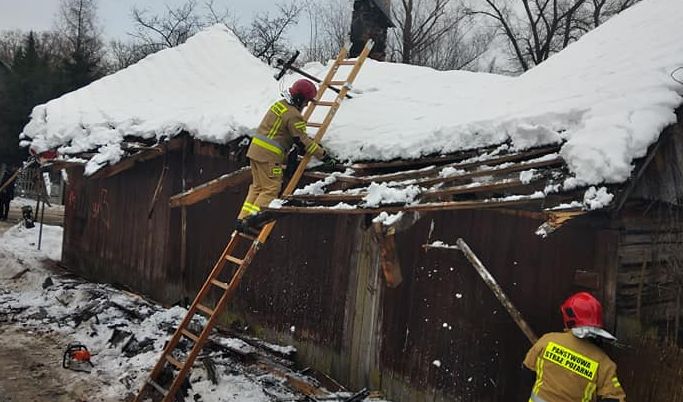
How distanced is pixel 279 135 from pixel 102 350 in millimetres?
4238

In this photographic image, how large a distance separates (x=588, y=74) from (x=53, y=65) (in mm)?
38960

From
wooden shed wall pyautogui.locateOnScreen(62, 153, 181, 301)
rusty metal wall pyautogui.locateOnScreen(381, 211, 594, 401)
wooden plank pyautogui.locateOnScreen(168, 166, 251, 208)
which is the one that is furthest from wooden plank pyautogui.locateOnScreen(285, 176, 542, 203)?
wooden shed wall pyautogui.locateOnScreen(62, 153, 181, 301)

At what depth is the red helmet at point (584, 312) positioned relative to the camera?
3.90 m

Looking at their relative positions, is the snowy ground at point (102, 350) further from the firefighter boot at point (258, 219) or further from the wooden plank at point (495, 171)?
the wooden plank at point (495, 171)

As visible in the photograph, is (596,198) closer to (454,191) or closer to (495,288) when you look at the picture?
(454,191)

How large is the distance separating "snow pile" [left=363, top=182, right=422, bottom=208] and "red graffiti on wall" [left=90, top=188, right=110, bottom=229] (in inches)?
329

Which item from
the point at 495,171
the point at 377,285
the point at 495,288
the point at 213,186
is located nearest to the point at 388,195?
the point at 495,171

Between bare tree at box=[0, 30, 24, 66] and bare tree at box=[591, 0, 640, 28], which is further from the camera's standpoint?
bare tree at box=[0, 30, 24, 66]

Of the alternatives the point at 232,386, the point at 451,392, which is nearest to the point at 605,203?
the point at 451,392

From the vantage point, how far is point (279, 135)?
647 centimetres

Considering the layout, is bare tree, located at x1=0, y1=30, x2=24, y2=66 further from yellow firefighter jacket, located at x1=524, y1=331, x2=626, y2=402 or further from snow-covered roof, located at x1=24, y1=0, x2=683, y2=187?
yellow firefighter jacket, located at x1=524, y1=331, x2=626, y2=402

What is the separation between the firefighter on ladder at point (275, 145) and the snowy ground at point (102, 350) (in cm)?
202

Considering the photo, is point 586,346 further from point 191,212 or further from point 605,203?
point 191,212

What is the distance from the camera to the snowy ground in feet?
21.7
